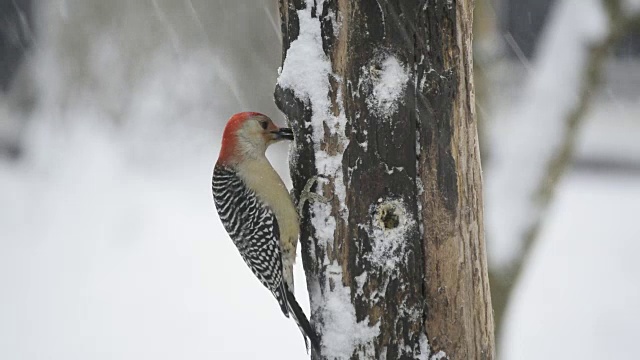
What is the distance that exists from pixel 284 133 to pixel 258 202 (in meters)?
0.42

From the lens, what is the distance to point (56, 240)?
10664 millimetres

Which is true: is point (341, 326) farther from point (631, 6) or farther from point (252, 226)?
point (631, 6)

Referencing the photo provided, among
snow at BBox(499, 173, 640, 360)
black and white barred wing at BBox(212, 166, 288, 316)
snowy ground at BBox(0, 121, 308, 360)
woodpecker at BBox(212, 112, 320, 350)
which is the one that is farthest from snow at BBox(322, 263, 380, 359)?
snowy ground at BBox(0, 121, 308, 360)

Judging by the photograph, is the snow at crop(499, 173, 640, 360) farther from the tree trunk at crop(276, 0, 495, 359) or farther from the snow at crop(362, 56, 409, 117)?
the snow at crop(362, 56, 409, 117)

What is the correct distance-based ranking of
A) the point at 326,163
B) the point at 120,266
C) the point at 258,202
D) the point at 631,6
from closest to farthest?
the point at 326,163
the point at 258,202
the point at 631,6
the point at 120,266

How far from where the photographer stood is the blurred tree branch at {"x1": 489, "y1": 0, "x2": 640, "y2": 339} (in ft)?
15.0

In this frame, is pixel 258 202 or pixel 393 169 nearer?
pixel 393 169

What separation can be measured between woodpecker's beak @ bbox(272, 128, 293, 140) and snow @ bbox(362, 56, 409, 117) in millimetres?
743

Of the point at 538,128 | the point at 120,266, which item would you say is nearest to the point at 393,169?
the point at 538,128

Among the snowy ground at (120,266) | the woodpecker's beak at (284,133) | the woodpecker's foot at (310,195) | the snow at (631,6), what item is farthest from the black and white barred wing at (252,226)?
the snowy ground at (120,266)

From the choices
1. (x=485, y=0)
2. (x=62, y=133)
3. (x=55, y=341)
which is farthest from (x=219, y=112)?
(x=485, y=0)

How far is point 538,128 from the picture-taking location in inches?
185

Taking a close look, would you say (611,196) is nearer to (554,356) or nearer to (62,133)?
(554,356)

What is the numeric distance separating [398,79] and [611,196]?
9774 mm
